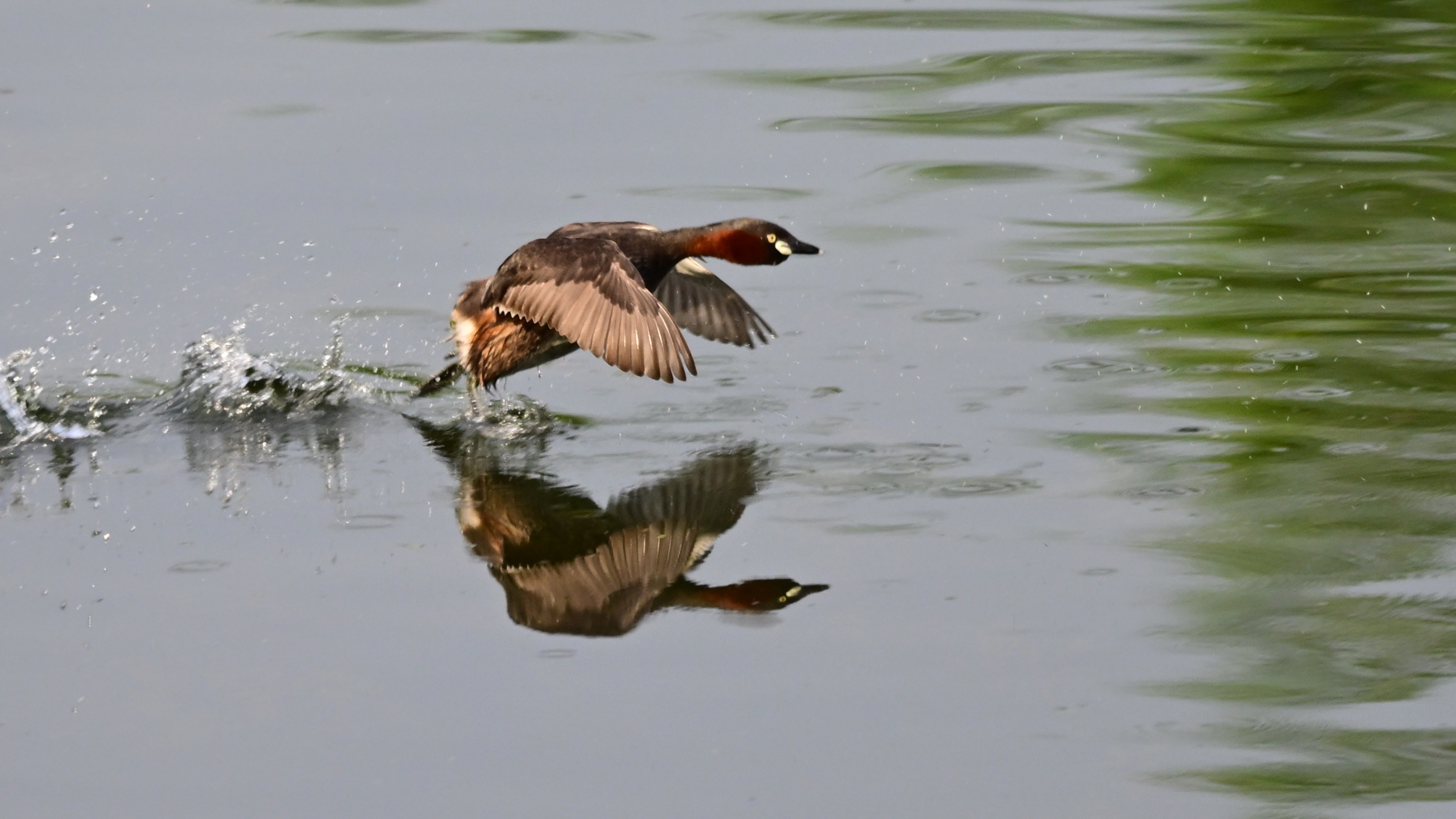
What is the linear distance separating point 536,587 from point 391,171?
4241mm

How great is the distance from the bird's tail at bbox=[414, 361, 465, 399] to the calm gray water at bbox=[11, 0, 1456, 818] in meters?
0.09

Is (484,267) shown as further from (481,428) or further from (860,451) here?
(860,451)

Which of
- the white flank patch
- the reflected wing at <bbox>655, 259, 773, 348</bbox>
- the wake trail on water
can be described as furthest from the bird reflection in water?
the white flank patch

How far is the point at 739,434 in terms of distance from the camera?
21.0ft

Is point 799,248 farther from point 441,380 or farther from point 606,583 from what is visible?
point 606,583

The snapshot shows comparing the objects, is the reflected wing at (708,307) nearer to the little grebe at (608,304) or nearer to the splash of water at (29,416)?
the little grebe at (608,304)

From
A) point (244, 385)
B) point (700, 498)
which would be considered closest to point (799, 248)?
point (700, 498)

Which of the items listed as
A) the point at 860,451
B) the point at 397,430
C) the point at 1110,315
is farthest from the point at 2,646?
the point at 1110,315

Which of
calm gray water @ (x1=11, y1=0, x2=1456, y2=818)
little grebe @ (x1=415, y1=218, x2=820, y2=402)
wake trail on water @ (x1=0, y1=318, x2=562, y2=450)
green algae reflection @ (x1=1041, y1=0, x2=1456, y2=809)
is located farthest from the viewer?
little grebe @ (x1=415, y1=218, x2=820, y2=402)

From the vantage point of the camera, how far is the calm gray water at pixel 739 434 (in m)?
4.22

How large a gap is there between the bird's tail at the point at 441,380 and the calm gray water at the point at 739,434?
0.09 metres

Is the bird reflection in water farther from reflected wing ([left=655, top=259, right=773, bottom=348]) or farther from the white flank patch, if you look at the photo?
the white flank patch

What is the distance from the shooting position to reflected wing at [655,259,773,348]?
7.41 meters

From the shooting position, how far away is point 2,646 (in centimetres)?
468
